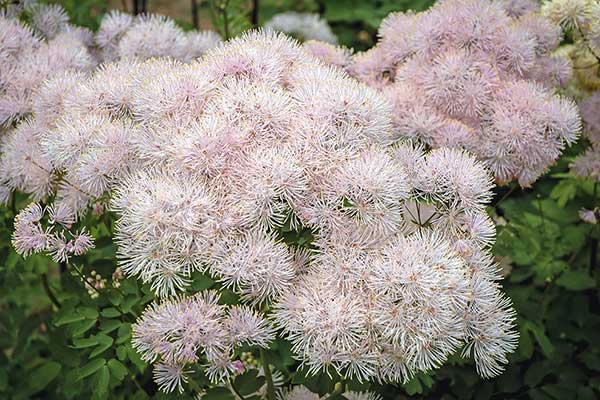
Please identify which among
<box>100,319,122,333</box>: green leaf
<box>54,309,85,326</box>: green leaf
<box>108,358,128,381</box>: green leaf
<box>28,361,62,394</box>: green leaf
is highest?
<box>100,319,122,333</box>: green leaf

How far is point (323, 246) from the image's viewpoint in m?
1.65

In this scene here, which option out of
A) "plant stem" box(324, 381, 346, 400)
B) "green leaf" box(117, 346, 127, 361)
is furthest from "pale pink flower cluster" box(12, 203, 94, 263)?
"plant stem" box(324, 381, 346, 400)

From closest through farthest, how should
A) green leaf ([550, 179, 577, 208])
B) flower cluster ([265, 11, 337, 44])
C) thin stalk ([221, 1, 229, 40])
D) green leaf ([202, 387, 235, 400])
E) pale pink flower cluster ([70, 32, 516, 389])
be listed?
pale pink flower cluster ([70, 32, 516, 389]), green leaf ([202, 387, 235, 400]), green leaf ([550, 179, 577, 208]), thin stalk ([221, 1, 229, 40]), flower cluster ([265, 11, 337, 44])

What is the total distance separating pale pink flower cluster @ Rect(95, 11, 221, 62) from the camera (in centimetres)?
243

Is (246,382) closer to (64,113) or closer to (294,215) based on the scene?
(294,215)

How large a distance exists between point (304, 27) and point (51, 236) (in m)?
2.04

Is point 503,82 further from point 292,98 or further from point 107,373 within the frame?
point 107,373

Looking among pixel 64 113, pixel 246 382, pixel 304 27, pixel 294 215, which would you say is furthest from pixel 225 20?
pixel 246 382

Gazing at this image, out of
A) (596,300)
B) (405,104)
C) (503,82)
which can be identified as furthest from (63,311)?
(596,300)

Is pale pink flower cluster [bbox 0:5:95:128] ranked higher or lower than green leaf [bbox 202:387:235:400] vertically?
higher

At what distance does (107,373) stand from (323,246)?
601mm

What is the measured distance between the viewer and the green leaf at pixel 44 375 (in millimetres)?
2445

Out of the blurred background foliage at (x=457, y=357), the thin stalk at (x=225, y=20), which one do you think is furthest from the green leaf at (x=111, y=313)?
the thin stalk at (x=225, y=20)

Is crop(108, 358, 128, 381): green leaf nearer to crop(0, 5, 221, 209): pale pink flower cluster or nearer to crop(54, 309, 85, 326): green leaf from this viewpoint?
crop(54, 309, 85, 326): green leaf
